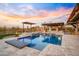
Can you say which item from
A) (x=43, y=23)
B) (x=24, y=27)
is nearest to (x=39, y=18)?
(x=43, y=23)

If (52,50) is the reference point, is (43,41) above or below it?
above

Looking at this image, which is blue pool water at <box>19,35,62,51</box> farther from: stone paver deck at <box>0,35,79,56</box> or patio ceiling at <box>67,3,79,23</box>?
patio ceiling at <box>67,3,79,23</box>

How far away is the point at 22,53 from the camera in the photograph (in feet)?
6.64

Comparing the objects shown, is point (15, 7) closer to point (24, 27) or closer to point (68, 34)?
point (24, 27)

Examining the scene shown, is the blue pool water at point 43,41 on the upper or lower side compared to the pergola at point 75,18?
lower

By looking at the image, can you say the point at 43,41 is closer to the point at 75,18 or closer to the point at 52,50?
the point at 52,50

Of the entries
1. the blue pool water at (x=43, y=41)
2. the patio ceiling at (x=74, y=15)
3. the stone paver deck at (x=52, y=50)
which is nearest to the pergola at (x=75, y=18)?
the patio ceiling at (x=74, y=15)

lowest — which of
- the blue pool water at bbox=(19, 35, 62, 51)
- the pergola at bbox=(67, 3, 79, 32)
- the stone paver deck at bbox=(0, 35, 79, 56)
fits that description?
the stone paver deck at bbox=(0, 35, 79, 56)

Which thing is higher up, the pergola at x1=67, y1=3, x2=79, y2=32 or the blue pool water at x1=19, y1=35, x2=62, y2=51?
the pergola at x1=67, y1=3, x2=79, y2=32

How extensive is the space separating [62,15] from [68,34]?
28 cm

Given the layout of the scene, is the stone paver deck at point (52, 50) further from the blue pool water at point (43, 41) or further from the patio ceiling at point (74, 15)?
the patio ceiling at point (74, 15)

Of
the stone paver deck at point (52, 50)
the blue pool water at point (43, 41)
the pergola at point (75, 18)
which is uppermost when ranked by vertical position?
the pergola at point (75, 18)

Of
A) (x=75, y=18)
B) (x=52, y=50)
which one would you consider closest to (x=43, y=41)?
(x=52, y=50)

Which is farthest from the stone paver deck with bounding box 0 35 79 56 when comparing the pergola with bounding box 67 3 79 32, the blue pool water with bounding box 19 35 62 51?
the pergola with bounding box 67 3 79 32
